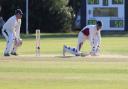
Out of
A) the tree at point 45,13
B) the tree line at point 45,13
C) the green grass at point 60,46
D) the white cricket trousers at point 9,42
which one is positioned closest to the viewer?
the white cricket trousers at point 9,42

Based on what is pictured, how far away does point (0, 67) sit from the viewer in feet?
61.6

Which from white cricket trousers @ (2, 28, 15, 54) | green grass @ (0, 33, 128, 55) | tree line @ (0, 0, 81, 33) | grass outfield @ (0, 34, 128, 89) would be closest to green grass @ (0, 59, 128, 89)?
grass outfield @ (0, 34, 128, 89)

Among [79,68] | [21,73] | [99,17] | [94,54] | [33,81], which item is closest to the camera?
[33,81]

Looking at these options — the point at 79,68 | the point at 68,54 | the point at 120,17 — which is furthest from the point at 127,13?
the point at 79,68

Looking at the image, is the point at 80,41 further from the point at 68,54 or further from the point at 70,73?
the point at 70,73

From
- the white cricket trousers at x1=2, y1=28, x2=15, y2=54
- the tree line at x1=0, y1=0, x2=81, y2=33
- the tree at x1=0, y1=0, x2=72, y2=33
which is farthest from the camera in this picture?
the tree at x1=0, y1=0, x2=72, y2=33

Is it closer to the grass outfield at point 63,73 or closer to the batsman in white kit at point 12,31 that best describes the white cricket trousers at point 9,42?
the batsman in white kit at point 12,31

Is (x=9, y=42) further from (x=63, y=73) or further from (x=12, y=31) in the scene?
(x=63, y=73)

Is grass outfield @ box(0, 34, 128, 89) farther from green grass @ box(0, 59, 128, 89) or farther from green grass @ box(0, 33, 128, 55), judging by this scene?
green grass @ box(0, 33, 128, 55)

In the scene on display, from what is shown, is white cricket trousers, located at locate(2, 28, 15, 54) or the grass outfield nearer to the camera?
the grass outfield

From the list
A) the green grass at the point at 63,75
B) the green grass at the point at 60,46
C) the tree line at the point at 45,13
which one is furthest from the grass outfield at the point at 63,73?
the tree line at the point at 45,13

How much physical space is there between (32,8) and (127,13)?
10.8 m

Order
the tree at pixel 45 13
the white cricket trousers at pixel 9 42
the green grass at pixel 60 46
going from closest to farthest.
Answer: the white cricket trousers at pixel 9 42, the green grass at pixel 60 46, the tree at pixel 45 13

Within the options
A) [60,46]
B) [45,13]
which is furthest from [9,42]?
[45,13]
